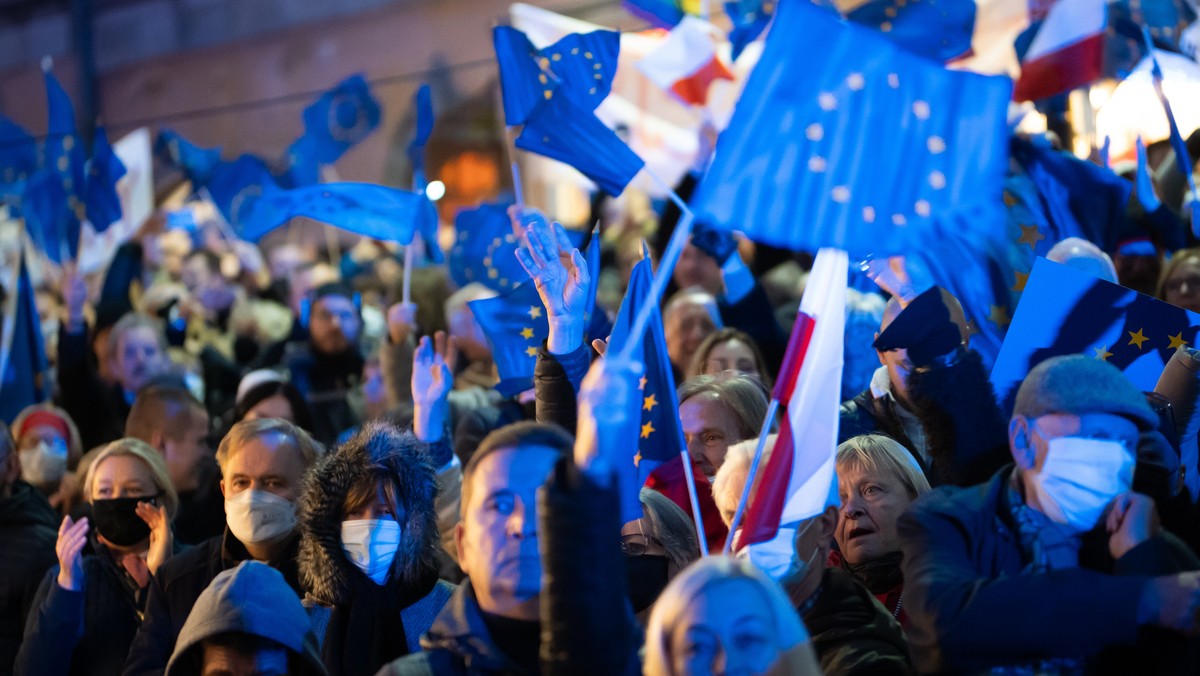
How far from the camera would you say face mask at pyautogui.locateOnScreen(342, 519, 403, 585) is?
3.69 meters

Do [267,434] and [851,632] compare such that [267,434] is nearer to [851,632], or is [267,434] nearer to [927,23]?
[851,632]

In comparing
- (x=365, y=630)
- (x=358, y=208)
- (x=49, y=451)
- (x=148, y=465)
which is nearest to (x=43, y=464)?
(x=49, y=451)

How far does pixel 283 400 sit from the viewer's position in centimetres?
590

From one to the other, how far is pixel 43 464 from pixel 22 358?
204 centimetres

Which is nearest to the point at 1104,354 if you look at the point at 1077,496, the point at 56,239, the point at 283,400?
the point at 1077,496

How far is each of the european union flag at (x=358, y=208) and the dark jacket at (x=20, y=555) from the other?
156 cm

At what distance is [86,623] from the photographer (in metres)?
4.47

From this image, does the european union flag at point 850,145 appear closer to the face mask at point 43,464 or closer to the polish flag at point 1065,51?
the polish flag at point 1065,51

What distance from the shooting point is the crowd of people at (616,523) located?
2.66 metres

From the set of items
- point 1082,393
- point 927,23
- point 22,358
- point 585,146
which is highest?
point 927,23

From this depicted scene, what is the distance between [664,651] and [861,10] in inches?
206

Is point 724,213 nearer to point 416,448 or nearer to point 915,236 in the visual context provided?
point 915,236

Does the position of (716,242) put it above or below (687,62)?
below

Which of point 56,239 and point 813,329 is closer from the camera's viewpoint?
point 813,329
